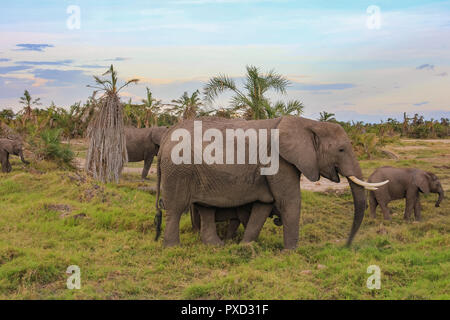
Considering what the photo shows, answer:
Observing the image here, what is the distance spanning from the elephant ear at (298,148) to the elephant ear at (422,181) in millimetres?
4440

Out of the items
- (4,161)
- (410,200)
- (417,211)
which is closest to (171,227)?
(410,200)

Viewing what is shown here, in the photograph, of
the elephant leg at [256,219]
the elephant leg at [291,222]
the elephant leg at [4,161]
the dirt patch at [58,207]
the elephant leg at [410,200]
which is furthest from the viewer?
the elephant leg at [4,161]

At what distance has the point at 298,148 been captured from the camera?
7.46 metres

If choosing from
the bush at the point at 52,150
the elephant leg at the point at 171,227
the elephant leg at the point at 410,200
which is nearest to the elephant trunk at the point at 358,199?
the elephant leg at the point at 171,227

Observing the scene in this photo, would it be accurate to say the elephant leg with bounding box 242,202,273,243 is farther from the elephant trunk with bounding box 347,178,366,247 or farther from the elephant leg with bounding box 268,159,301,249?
the elephant trunk with bounding box 347,178,366,247

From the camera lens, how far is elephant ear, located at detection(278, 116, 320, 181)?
24.4 feet

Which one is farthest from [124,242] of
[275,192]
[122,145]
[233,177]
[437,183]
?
[437,183]

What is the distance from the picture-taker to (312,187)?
15031mm

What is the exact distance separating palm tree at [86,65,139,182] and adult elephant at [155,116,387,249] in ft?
21.8

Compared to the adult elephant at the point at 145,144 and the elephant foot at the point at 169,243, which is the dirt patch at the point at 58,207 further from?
the adult elephant at the point at 145,144

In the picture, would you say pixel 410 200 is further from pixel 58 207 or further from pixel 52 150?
pixel 52 150

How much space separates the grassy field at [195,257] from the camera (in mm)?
5762

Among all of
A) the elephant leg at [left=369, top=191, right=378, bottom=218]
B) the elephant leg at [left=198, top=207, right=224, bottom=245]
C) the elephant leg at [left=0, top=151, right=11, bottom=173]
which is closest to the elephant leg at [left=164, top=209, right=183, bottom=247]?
the elephant leg at [left=198, top=207, right=224, bottom=245]
